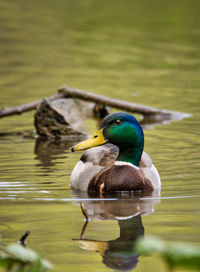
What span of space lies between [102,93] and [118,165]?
24.7 feet

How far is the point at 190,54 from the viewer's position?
63.1 feet

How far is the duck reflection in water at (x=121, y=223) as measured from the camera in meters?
4.25

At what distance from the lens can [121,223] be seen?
217 inches

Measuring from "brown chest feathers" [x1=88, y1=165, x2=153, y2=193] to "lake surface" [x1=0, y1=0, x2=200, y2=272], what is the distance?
0.51ft

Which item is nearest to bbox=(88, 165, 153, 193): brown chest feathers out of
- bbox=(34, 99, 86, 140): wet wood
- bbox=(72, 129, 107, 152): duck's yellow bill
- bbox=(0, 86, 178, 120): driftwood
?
bbox=(72, 129, 107, 152): duck's yellow bill

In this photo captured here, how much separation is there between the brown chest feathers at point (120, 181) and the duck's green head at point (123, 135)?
0.58 ft

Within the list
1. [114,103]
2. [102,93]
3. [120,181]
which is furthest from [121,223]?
[102,93]

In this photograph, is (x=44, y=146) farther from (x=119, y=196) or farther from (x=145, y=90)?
(x=145, y=90)

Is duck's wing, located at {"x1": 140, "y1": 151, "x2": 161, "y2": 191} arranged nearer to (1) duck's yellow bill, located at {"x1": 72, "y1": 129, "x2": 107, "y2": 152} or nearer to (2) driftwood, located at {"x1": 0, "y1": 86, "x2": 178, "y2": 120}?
(1) duck's yellow bill, located at {"x1": 72, "y1": 129, "x2": 107, "y2": 152}

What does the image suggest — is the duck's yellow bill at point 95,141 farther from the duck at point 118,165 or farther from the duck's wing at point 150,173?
the duck's wing at point 150,173

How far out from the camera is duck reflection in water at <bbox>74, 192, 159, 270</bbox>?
425 centimetres

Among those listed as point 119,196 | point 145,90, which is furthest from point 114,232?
point 145,90

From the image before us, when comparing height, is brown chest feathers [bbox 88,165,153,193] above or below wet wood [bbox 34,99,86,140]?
above

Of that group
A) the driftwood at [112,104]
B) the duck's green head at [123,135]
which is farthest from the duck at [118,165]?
the driftwood at [112,104]
